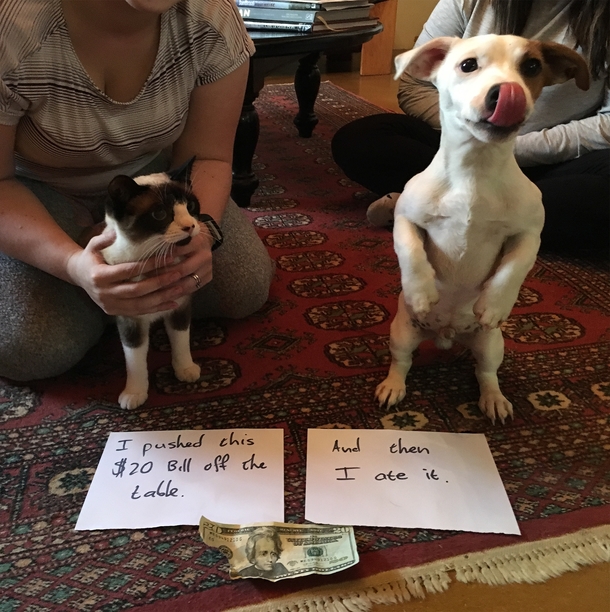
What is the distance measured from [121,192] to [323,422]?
51 centimetres

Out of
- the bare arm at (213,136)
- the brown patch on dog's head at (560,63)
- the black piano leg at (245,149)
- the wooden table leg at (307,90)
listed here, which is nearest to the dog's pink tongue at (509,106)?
the brown patch on dog's head at (560,63)

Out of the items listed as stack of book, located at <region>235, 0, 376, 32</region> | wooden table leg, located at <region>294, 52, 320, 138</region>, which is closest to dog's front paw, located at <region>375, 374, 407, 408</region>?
stack of book, located at <region>235, 0, 376, 32</region>

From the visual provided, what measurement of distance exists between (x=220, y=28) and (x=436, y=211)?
0.54 meters

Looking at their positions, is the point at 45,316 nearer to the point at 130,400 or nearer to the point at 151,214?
the point at 130,400

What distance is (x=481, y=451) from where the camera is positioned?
92 cm

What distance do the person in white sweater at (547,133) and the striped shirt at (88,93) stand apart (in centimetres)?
66

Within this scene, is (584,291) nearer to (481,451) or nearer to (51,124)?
(481,451)

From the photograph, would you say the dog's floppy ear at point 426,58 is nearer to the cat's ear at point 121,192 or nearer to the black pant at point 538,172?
the cat's ear at point 121,192

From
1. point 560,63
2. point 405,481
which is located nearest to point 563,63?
point 560,63

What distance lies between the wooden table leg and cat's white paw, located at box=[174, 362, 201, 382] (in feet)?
5.46

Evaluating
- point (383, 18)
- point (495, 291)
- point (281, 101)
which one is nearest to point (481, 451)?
point (495, 291)

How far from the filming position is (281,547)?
75cm

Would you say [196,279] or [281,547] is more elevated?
[196,279]

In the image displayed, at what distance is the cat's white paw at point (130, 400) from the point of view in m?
1.00
